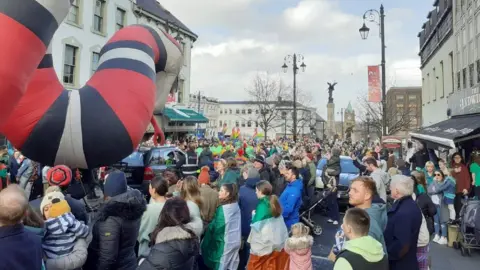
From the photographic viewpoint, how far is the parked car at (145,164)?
450 inches

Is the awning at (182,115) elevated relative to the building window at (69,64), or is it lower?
lower

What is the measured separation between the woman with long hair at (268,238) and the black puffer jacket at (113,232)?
5.90 ft

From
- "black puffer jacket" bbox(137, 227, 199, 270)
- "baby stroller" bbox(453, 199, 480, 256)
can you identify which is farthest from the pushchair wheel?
"black puffer jacket" bbox(137, 227, 199, 270)

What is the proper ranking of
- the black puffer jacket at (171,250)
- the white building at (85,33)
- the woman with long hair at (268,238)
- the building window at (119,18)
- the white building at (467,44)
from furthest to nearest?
the building window at (119,18), the white building at (85,33), the white building at (467,44), the woman with long hair at (268,238), the black puffer jacket at (171,250)

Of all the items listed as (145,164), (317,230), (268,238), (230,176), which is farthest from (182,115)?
(268,238)

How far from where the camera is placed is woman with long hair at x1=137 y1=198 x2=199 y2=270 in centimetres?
314

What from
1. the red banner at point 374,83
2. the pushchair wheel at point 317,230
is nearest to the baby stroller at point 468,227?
the pushchair wheel at point 317,230

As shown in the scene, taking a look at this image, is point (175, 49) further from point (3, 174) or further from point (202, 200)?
point (3, 174)

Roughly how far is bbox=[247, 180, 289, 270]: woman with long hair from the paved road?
1927 millimetres

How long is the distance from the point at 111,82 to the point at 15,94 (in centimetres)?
130

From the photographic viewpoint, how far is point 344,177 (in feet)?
36.8

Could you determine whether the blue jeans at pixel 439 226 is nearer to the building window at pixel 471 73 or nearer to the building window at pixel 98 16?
the building window at pixel 471 73

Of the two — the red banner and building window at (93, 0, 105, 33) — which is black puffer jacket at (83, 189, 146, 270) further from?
building window at (93, 0, 105, 33)

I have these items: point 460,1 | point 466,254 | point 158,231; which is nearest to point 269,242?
point 158,231
